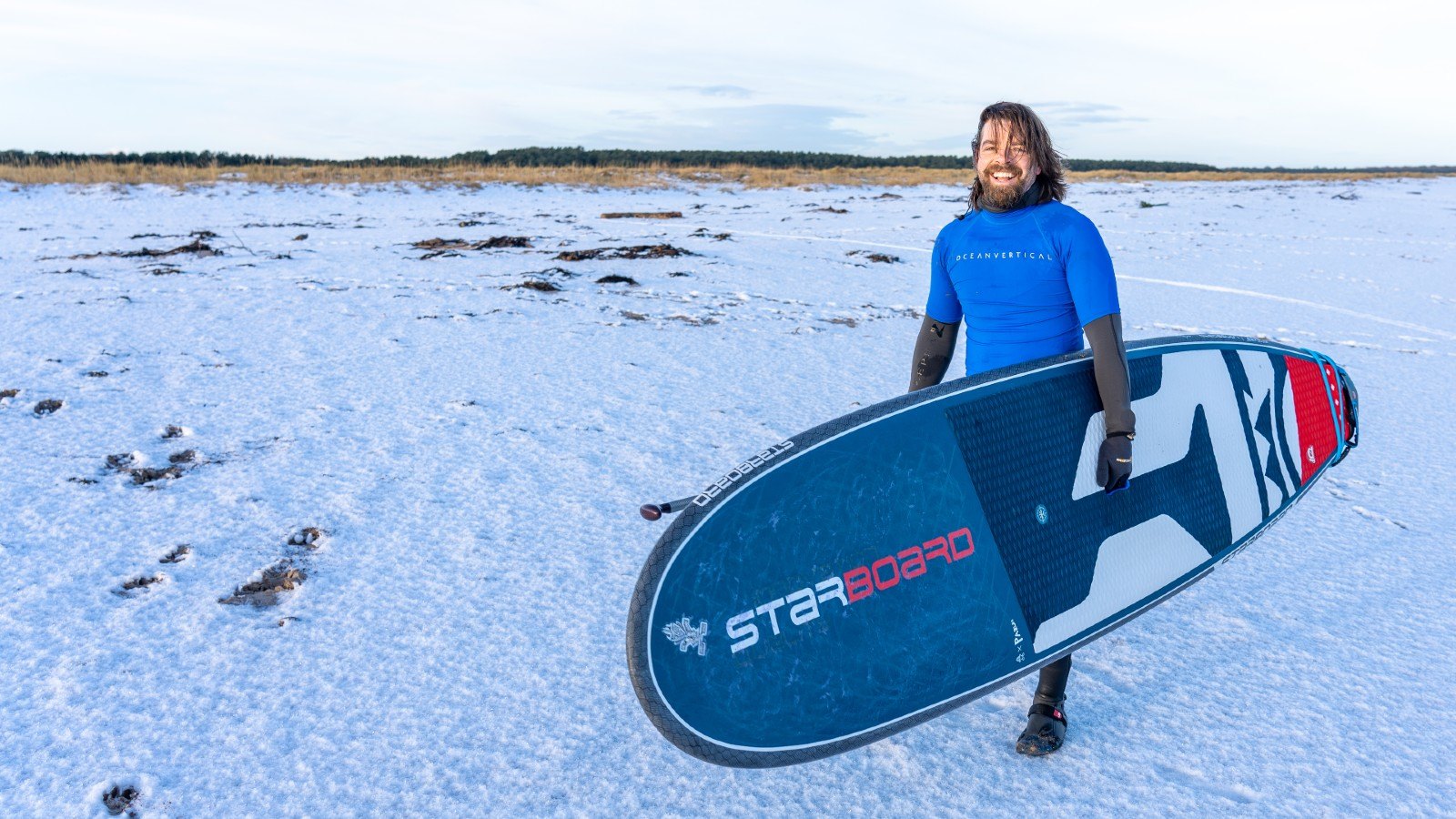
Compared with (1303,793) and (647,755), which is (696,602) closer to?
(647,755)

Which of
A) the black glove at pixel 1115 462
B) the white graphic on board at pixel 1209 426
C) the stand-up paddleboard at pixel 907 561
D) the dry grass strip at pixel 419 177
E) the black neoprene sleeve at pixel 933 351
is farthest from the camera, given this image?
the dry grass strip at pixel 419 177

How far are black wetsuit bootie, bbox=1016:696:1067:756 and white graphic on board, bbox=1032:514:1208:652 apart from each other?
0.15 meters

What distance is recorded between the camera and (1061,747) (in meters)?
1.99

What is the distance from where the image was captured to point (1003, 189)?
2.06 metres

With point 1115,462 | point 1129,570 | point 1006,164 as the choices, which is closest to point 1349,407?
point 1129,570

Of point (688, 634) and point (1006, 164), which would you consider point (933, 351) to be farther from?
point (688, 634)

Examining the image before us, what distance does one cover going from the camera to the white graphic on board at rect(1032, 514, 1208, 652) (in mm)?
2189

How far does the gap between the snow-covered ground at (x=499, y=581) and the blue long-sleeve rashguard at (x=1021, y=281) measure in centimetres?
95

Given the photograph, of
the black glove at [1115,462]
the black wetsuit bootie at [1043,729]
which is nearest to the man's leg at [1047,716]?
the black wetsuit bootie at [1043,729]

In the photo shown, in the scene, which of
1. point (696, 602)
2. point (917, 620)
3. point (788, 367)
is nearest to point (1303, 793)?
point (917, 620)

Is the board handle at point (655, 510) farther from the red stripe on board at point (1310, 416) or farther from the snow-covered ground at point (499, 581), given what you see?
the red stripe on board at point (1310, 416)

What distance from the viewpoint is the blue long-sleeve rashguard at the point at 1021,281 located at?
195 cm

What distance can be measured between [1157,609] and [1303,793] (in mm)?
790

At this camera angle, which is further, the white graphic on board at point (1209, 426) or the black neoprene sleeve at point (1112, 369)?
the white graphic on board at point (1209, 426)
